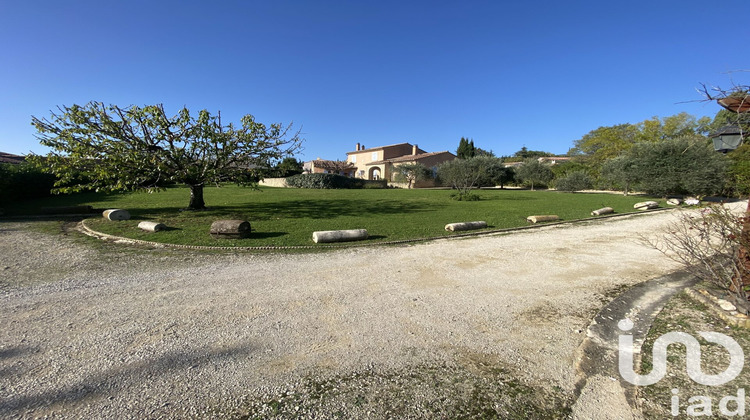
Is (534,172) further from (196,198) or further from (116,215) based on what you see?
(116,215)

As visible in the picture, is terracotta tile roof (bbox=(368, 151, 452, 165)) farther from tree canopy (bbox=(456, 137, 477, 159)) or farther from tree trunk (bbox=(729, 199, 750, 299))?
tree trunk (bbox=(729, 199, 750, 299))

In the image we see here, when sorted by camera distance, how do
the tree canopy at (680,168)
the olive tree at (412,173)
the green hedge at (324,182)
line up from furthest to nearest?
the olive tree at (412,173)
the green hedge at (324,182)
the tree canopy at (680,168)

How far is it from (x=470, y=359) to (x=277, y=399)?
1.81 meters

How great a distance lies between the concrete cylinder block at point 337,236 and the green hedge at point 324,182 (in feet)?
97.7

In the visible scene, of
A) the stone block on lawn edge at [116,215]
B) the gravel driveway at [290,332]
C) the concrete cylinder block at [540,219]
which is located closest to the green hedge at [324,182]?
the stone block on lawn edge at [116,215]

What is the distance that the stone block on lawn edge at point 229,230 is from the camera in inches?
322

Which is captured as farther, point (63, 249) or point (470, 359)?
point (63, 249)

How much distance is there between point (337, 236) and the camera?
8.21 m

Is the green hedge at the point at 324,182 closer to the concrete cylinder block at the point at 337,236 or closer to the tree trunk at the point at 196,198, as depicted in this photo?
the tree trunk at the point at 196,198

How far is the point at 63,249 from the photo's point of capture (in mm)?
7223

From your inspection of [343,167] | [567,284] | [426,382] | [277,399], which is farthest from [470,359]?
[343,167]

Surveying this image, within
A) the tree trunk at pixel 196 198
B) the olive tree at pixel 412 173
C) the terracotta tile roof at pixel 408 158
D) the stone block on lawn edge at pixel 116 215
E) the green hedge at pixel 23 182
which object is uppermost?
the terracotta tile roof at pixel 408 158

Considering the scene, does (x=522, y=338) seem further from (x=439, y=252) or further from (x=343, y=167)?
(x=343, y=167)

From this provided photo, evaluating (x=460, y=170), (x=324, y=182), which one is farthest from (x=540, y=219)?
(x=324, y=182)
